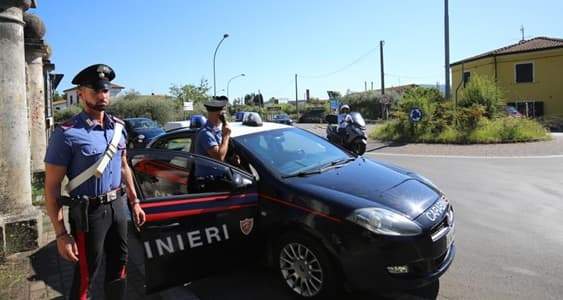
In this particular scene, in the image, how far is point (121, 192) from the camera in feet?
10.6

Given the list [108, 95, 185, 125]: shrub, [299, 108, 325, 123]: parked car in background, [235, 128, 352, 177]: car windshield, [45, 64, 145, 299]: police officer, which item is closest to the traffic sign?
[235, 128, 352, 177]: car windshield

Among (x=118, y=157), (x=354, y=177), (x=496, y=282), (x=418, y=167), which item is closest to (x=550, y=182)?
(x=418, y=167)

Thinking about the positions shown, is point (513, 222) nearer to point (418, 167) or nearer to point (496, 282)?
point (496, 282)

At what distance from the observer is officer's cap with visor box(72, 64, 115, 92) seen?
9.70 feet

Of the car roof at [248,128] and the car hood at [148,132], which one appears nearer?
the car roof at [248,128]

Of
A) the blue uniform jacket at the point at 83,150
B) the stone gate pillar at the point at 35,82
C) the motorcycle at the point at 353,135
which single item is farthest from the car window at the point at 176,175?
the motorcycle at the point at 353,135

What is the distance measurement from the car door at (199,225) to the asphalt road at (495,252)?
41 cm

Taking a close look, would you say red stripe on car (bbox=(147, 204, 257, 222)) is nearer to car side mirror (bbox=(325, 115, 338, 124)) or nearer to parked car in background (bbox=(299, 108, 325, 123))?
car side mirror (bbox=(325, 115, 338, 124))

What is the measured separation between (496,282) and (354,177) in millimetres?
1584

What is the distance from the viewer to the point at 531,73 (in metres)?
36.3

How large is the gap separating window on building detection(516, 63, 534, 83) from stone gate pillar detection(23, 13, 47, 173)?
120ft

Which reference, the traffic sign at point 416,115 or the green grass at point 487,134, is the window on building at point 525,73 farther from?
the traffic sign at point 416,115

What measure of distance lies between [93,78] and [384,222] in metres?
2.25

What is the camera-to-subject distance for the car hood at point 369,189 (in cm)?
365
